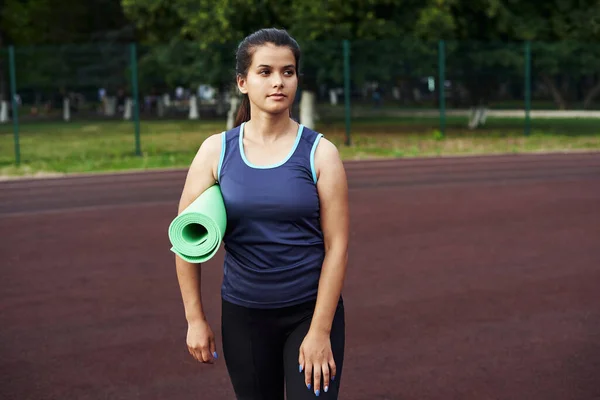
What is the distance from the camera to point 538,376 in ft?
17.6

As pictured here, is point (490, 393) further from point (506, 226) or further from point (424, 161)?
point (424, 161)

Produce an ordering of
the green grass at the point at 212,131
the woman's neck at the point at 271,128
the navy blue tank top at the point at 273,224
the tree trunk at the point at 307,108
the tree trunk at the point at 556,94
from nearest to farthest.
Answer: the navy blue tank top at the point at 273,224
the woman's neck at the point at 271,128
the green grass at the point at 212,131
the tree trunk at the point at 307,108
the tree trunk at the point at 556,94

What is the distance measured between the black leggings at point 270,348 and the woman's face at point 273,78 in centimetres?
64

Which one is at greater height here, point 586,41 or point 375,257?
point 586,41

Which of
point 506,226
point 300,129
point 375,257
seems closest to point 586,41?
point 506,226

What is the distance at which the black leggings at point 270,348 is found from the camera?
2998 mm

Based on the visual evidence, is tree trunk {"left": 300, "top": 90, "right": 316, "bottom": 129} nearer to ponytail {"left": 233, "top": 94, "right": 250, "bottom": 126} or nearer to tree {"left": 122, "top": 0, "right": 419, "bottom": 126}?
tree {"left": 122, "top": 0, "right": 419, "bottom": 126}

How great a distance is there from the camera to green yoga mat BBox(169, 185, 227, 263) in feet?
9.08

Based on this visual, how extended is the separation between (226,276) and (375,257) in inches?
229

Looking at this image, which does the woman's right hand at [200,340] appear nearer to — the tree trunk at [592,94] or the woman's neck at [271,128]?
the woman's neck at [271,128]

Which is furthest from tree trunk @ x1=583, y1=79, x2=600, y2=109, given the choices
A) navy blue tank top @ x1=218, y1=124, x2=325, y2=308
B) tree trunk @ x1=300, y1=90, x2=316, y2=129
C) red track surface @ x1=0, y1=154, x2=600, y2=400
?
navy blue tank top @ x1=218, y1=124, x2=325, y2=308

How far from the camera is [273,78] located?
2928 mm

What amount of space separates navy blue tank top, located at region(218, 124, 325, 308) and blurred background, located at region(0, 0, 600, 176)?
15.7m

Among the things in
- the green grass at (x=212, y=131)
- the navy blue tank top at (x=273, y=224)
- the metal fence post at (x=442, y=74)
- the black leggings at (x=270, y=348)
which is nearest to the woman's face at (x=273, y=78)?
the navy blue tank top at (x=273, y=224)
